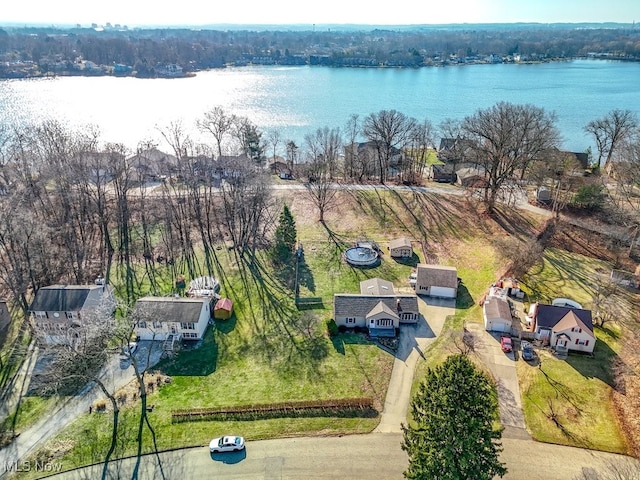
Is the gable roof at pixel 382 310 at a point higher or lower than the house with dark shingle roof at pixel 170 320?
higher

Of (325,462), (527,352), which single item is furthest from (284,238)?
(325,462)

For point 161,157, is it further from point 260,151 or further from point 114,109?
point 114,109

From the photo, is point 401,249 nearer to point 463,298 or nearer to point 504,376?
point 463,298

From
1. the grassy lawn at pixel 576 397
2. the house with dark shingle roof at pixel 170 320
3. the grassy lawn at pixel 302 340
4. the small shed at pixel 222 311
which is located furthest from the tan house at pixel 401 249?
the house with dark shingle roof at pixel 170 320

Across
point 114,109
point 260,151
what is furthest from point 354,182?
point 114,109

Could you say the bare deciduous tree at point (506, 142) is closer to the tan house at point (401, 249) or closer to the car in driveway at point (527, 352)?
the tan house at point (401, 249)

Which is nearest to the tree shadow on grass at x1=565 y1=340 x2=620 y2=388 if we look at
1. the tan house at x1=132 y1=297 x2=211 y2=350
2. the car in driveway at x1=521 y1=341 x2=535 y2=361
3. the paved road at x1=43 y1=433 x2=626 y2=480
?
the car in driveway at x1=521 y1=341 x2=535 y2=361
